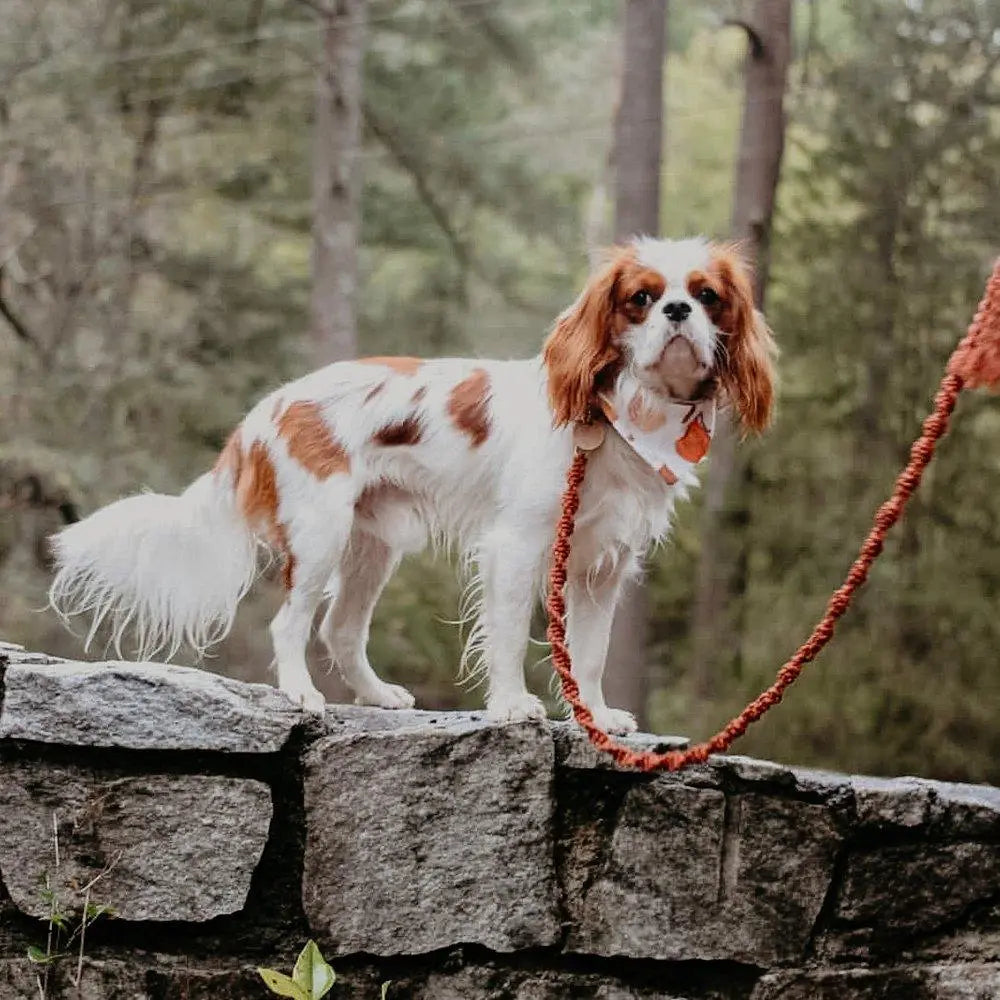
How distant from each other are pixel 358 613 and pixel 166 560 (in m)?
0.56

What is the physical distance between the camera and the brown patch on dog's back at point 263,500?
13.5 feet

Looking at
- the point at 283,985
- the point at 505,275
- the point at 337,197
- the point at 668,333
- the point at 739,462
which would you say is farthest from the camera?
the point at 505,275

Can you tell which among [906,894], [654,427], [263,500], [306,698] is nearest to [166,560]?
[263,500]

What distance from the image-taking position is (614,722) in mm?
4055

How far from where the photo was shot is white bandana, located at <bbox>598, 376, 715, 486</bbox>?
3.76 m

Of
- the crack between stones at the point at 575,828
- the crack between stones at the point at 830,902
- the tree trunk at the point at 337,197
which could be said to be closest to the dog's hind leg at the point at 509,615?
the crack between stones at the point at 575,828

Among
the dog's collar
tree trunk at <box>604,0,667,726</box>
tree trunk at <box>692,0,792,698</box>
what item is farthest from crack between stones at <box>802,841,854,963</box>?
tree trunk at <box>692,0,792,698</box>

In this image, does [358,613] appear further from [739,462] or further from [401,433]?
[739,462]

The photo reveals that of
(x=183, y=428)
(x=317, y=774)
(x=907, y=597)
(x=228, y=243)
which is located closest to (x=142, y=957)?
(x=317, y=774)

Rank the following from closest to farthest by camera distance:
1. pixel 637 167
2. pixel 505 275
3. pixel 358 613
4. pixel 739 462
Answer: pixel 358 613 → pixel 637 167 → pixel 739 462 → pixel 505 275

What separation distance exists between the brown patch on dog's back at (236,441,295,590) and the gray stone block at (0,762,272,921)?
61 cm

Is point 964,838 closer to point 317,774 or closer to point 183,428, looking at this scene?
point 317,774

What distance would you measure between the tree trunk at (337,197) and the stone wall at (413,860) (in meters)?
7.11

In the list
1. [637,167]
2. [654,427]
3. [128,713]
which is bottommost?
[128,713]
